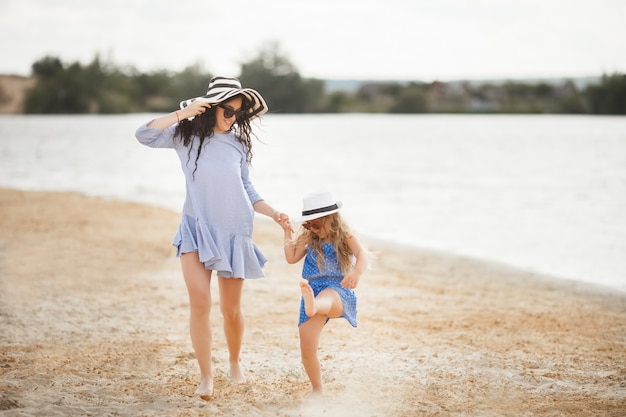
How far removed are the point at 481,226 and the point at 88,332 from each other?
440 inches

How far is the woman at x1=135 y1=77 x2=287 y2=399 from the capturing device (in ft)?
15.3

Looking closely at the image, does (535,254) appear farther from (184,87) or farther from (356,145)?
(184,87)

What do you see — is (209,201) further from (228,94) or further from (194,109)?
(228,94)

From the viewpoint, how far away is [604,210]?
18844mm

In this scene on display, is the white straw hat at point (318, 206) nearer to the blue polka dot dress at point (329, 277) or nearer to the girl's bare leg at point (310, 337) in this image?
the blue polka dot dress at point (329, 277)

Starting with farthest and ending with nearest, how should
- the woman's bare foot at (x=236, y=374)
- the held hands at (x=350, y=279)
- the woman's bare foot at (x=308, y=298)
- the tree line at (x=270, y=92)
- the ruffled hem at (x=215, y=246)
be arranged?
the tree line at (x=270, y=92) → the woman's bare foot at (x=236, y=374) → the ruffled hem at (x=215, y=246) → the held hands at (x=350, y=279) → the woman's bare foot at (x=308, y=298)

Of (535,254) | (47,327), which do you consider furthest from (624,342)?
(535,254)

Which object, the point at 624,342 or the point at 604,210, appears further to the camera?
the point at 604,210

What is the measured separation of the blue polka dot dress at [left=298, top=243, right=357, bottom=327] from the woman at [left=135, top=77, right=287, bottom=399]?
1.24ft

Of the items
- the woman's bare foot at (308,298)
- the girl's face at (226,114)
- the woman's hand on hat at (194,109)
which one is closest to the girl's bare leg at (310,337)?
the woman's bare foot at (308,298)

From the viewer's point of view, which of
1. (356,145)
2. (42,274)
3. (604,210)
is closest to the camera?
(42,274)

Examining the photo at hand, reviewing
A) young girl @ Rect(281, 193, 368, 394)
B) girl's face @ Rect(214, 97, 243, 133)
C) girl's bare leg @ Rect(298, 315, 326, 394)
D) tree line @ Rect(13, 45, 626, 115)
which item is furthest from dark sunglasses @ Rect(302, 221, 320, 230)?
tree line @ Rect(13, 45, 626, 115)

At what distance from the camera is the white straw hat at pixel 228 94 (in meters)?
4.65

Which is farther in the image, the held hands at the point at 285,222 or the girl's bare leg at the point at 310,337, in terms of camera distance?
the held hands at the point at 285,222
